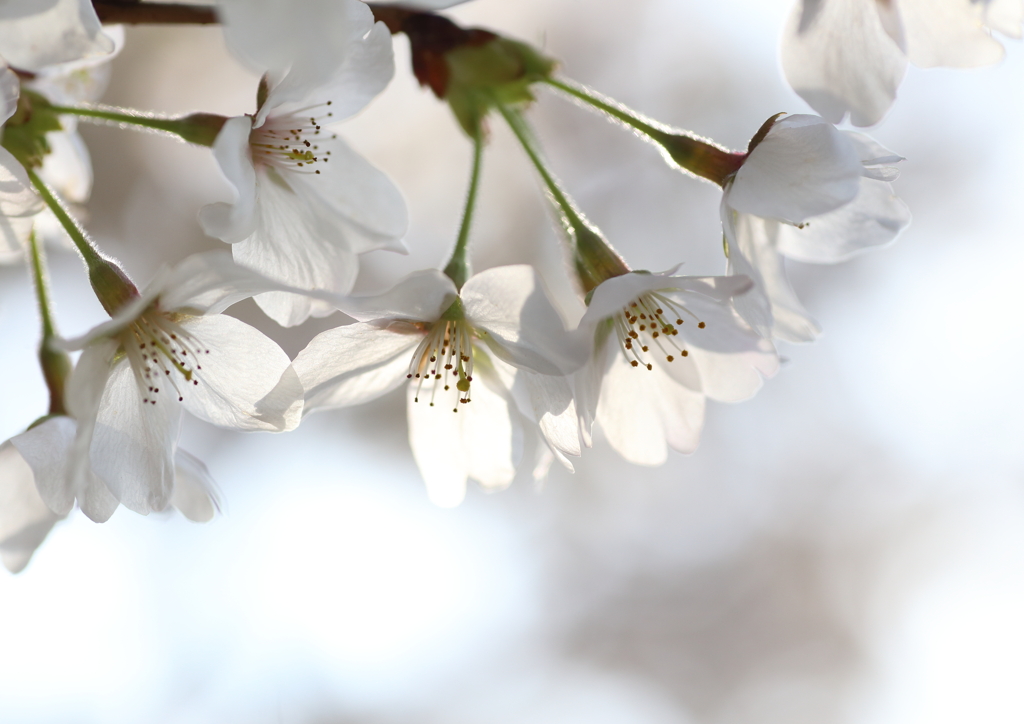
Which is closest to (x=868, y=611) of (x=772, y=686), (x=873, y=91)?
(x=772, y=686)

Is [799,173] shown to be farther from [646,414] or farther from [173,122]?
[173,122]

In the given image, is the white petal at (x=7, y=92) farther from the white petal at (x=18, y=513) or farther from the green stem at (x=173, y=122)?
the white petal at (x=18, y=513)

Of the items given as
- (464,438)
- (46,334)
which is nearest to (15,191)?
(46,334)

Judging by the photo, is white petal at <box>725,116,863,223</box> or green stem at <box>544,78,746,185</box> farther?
green stem at <box>544,78,746,185</box>

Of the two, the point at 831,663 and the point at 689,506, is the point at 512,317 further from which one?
the point at 831,663

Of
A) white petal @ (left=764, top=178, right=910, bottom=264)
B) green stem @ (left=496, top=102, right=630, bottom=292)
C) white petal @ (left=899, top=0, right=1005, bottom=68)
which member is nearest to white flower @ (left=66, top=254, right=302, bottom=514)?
green stem @ (left=496, top=102, right=630, bottom=292)

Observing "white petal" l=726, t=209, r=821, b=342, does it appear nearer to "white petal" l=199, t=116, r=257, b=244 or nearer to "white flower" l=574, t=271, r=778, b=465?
"white flower" l=574, t=271, r=778, b=465
